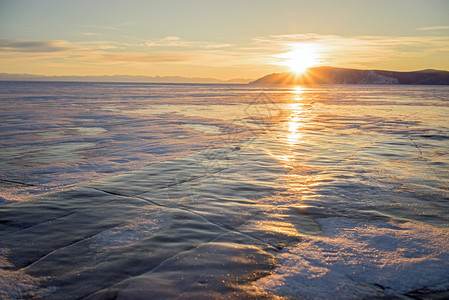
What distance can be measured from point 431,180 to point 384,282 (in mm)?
4168

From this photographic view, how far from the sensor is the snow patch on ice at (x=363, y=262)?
307 centimetres

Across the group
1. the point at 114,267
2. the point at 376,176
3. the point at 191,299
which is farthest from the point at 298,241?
the point at 376,176

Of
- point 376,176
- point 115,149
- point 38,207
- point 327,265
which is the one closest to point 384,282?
point 327,265

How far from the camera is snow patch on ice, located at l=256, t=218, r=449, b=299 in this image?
10.1 ft

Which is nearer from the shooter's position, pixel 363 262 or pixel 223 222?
pixel 363 262

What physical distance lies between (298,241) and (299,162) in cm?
421

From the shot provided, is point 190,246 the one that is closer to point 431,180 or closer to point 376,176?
point 376,176

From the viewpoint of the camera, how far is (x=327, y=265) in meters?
3.45

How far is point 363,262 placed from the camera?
3516 mm

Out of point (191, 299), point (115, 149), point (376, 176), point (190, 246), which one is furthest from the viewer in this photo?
point (115, 149)

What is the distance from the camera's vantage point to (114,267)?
337 cm

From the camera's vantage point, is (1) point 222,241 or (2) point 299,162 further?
(2) point 299,162

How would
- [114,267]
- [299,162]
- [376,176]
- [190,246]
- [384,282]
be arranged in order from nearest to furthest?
[384,282]
[114,267]
[190,246]
[376,176]
[299,162]

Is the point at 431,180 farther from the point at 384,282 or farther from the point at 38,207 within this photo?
the point at 38,207
